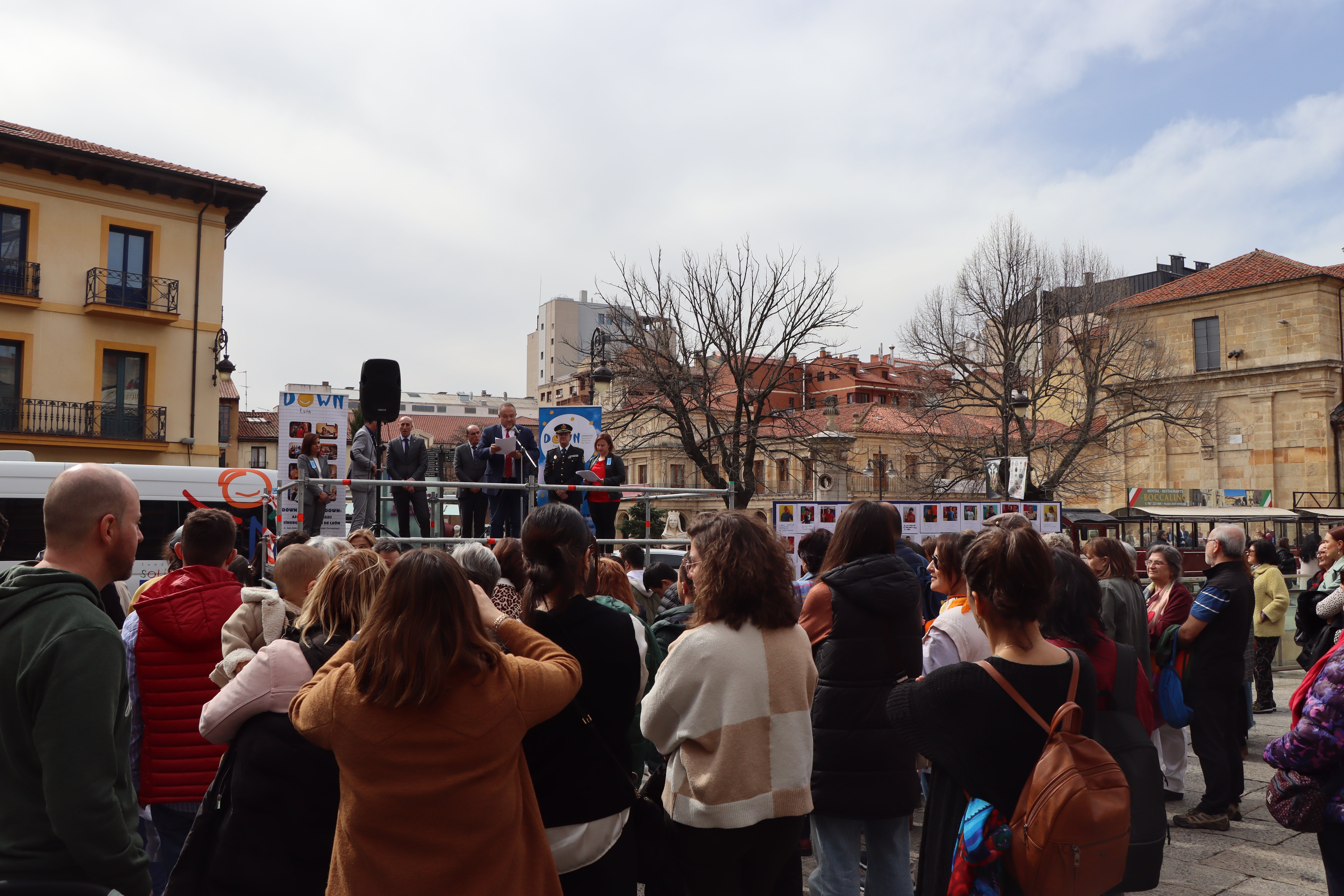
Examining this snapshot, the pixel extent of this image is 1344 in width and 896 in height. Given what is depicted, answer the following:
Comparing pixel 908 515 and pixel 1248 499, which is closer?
pixel 908 515

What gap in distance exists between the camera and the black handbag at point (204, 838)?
9.80ft

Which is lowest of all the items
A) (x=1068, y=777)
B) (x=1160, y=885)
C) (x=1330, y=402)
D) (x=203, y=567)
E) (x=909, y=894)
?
(x=1160, y=885)

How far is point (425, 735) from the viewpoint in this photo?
2.44 metres

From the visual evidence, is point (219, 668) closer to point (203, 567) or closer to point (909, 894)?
point (203, 567)

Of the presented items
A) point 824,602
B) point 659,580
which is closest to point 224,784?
point 824,602

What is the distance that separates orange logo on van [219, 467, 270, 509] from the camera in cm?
1528

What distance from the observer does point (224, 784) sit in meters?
3.04

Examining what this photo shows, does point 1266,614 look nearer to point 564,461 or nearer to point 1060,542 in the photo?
point 1060,542

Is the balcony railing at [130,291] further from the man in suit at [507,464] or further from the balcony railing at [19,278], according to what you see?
the man in suit at [507,464]

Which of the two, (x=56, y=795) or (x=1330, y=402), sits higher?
(x=1330, y=402)

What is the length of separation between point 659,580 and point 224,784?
4.78 metres

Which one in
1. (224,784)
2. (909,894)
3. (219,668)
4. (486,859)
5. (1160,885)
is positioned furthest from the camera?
(1160,885)

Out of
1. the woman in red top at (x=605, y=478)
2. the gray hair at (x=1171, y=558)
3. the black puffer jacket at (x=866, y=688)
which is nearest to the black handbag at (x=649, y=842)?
the black puffer jacket at (x=866, y=688)

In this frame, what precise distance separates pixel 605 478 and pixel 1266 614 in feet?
24.2
